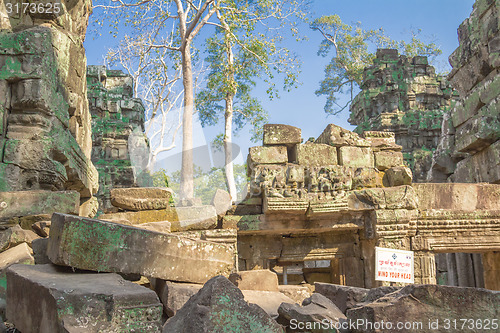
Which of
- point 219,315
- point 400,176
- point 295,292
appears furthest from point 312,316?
point 400,176

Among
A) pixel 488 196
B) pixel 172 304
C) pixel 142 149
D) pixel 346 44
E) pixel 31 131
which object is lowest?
pixel 172 304

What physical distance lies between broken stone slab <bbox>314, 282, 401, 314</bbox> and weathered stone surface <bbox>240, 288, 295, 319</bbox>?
0.41 metres

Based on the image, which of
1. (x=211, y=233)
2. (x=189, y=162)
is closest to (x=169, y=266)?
(x=211, y=233)

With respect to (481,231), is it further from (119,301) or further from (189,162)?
(189,162)

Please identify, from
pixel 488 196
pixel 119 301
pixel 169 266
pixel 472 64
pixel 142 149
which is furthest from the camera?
pixel 142 149

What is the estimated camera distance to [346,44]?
28.5 m

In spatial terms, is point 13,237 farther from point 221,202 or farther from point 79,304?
point 221,202

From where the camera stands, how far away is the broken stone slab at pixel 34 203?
418cm

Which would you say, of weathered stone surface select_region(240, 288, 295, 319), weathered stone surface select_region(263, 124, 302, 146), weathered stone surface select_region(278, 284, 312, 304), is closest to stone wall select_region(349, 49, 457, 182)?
weathered stone surface select_region(263, 124, 302, 146)

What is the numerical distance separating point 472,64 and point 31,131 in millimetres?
8318

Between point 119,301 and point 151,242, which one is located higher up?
point 151,242

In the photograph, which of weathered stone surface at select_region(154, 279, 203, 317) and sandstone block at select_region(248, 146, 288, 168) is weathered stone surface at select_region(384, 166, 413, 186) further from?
weathered stone surface at select_region(154, 279, 203, 317)

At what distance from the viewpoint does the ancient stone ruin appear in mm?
2443

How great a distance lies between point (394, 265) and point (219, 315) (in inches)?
142
